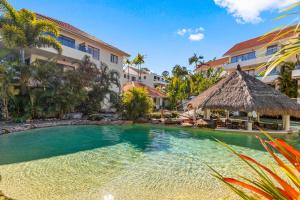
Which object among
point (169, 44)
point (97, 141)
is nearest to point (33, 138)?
point (97, 141)

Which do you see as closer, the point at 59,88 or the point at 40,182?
the point at 40,182

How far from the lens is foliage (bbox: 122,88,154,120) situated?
22172 mm

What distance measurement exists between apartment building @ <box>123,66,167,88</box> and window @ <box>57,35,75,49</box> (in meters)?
26.0

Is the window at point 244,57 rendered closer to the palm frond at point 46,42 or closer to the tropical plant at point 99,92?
the tropical plant at point 99,92

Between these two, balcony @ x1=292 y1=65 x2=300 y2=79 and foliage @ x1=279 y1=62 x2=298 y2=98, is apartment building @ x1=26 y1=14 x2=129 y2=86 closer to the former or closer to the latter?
foliage @ x1=279 y1=62 x2=298 y2=98

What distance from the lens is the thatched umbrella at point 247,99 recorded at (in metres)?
17.0

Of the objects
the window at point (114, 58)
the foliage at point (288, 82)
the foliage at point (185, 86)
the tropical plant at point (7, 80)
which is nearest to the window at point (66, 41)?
the window at point (114, 58)

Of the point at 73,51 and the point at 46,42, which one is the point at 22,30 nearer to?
the point at 46,42

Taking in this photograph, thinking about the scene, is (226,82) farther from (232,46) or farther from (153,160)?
(232,46)

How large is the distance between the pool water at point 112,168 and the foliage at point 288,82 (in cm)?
1825

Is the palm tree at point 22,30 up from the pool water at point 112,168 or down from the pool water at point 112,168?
up

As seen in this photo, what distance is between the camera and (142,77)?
58625 mm

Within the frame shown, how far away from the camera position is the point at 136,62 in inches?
1966

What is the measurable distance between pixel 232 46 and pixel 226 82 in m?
25.1
